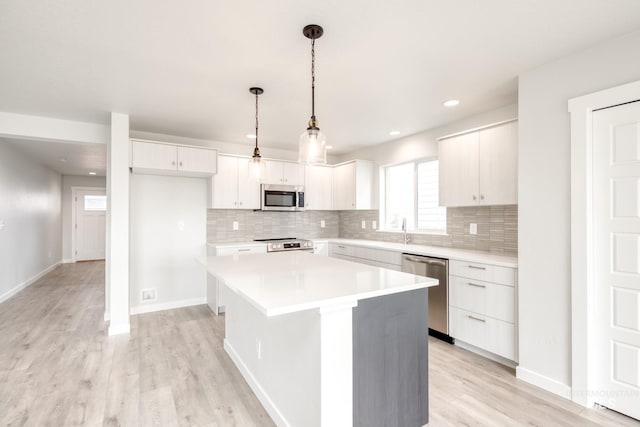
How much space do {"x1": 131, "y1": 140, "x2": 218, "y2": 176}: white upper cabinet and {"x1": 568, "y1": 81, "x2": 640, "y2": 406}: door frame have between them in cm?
373

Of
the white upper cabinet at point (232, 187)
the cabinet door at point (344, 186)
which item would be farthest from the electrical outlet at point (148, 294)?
the cabinet door at point (344, 186)

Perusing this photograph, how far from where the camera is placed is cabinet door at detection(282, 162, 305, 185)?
4.78 meters

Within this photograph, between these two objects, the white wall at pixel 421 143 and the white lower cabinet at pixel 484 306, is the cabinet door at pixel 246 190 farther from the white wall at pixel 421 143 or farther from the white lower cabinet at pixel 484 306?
the white lower cabinet at pixel 484 306

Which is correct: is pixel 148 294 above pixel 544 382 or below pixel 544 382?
above

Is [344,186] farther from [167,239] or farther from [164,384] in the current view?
[164,384]

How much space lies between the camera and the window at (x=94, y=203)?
28.8 ft

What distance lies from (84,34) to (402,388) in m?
2.78

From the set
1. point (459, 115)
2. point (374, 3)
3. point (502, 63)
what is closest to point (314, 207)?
point (459, 115)

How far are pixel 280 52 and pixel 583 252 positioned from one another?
2389 mm

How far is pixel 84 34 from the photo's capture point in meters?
1.90

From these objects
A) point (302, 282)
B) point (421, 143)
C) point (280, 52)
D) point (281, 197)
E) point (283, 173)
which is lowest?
point (302, 282)

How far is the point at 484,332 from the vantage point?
276 centimetres

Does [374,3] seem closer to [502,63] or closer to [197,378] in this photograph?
[502,63]

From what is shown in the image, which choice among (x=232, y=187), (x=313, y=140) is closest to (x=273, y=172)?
(x=232, y=187)
